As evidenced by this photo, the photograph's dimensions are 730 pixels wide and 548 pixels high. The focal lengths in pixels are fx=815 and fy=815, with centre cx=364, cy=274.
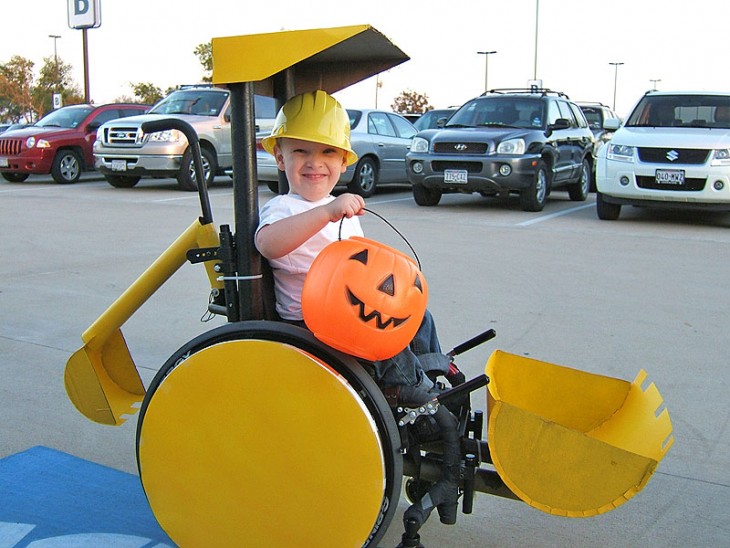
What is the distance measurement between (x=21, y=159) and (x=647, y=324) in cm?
1295

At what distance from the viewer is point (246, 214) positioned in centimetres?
233

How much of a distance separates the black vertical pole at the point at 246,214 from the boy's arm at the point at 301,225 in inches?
3.1

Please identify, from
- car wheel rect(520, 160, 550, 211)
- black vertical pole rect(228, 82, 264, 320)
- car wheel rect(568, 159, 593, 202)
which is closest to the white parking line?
car wheel rect(520, 160, 550, 211)

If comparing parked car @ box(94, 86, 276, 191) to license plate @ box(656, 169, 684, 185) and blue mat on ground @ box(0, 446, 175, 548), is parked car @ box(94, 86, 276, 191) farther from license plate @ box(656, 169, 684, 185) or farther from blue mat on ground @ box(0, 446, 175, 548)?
blue mat on ground @ box(0, 446, 175, 548)

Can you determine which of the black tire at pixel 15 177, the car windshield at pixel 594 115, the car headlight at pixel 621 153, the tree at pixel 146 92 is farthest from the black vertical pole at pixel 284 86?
the tree at pixel 146 92

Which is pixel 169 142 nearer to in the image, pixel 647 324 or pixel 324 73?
pixel 647 324

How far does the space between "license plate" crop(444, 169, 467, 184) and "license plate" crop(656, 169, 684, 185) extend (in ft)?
8.11

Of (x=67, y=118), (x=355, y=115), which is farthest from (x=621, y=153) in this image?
(x=67, y=118)

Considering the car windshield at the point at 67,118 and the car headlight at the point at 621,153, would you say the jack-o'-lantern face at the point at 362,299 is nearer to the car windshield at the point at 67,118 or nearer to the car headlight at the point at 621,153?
the car headlight at the point at 621,153

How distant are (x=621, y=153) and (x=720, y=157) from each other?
1.13 m

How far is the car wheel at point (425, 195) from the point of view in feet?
39.1

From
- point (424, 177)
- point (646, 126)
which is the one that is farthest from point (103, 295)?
point (646, 126)

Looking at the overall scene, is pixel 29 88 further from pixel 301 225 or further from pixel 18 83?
pixel 301 225

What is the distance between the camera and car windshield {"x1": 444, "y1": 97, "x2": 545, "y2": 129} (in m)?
11.5
